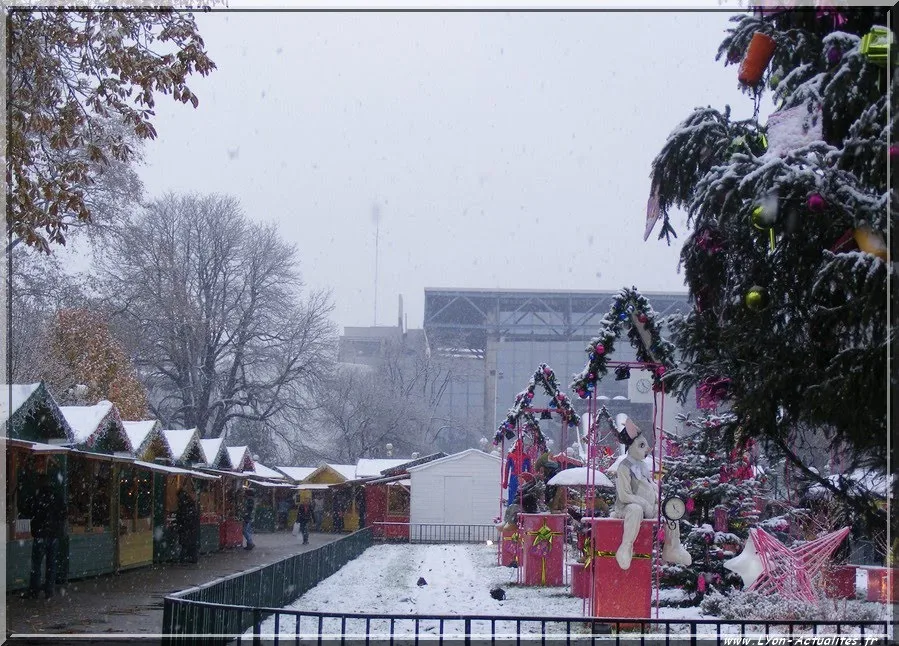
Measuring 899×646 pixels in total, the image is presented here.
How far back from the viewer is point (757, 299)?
6.90 m

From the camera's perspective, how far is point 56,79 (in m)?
11.4

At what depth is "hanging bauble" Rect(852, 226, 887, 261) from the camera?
242 inches

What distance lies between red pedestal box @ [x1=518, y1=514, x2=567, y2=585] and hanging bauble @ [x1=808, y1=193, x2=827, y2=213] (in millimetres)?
13989

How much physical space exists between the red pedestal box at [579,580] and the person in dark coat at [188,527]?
1458cm

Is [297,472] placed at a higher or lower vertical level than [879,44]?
lower

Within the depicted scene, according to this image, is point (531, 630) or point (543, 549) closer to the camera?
point (531, 630)

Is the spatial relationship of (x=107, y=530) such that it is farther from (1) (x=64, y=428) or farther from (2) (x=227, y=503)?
(2) (x=227, y=503)

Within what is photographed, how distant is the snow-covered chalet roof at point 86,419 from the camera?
64.2 feet

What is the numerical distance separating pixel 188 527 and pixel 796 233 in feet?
82.3

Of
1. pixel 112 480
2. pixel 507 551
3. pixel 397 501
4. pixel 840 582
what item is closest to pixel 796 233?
pixel 840 582

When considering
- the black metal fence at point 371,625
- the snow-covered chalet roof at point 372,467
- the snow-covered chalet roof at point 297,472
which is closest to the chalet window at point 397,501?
the snow-covered chalet roof at point 372,467

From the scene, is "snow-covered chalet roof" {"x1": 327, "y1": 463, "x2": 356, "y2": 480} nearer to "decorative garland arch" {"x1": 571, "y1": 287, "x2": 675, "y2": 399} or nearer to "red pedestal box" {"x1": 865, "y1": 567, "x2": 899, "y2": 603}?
"red pedestal box" {"x1": 865, "y1": 567, "x2": 899, "y2": 603}

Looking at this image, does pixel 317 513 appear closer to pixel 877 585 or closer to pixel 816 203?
pixel 877 585

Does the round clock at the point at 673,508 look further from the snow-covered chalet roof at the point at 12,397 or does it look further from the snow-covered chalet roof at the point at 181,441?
the snow-covered chalet roof at the point at 181,441
